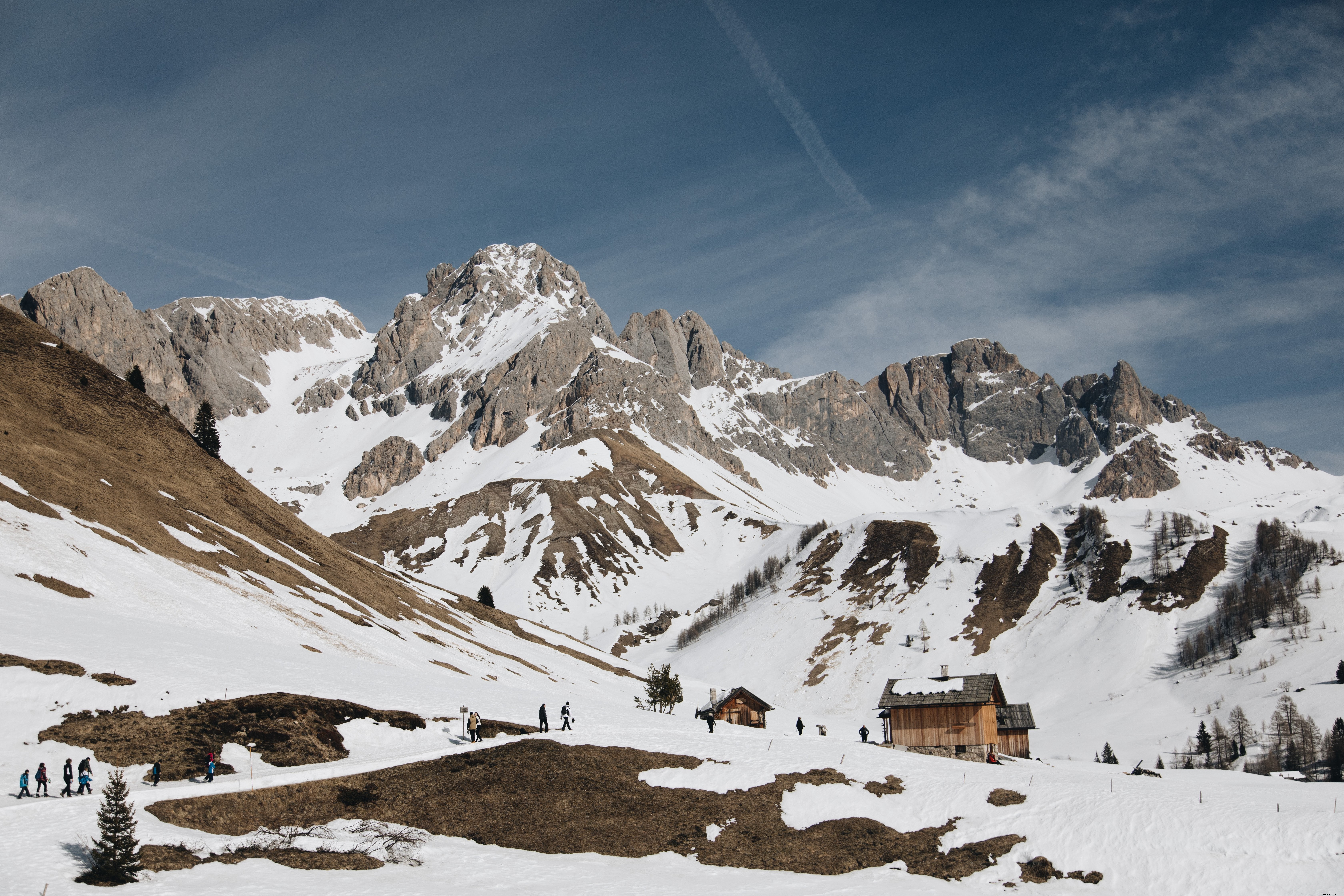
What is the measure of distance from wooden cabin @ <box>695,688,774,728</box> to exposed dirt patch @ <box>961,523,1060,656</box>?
277ft

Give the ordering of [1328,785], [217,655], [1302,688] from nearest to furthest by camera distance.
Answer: [1328,785] < [217,655] < [1302,688]

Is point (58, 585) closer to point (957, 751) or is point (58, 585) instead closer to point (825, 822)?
point (825, 822)

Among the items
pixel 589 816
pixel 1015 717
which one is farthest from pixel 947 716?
pixel 589 816


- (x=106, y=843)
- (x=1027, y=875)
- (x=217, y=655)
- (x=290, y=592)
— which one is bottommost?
(x=1027, y=875)

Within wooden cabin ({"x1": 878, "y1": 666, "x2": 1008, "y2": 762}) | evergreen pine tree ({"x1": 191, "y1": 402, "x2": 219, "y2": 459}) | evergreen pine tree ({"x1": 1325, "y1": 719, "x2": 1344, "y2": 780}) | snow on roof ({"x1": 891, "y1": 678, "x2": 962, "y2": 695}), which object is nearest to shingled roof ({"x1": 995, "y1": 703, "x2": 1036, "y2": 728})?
wooden cabin ({"x1": 878, "y1": 666, "x2": 1008, "y2": 762})

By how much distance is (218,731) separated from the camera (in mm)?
40969

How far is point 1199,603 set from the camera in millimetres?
164000

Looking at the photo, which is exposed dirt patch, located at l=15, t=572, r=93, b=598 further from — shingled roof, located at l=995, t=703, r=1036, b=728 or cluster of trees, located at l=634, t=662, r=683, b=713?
shingled roof, located at l=995, t=703, r=1036, b=728

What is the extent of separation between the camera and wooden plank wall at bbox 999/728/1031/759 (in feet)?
276

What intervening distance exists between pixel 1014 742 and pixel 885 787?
49037mm

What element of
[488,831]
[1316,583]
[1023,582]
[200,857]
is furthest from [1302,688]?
[200,857]

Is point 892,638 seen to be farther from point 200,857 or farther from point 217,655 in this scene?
point 200,857

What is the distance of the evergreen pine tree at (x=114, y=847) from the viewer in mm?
26406

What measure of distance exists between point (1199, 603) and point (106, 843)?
179 meters
